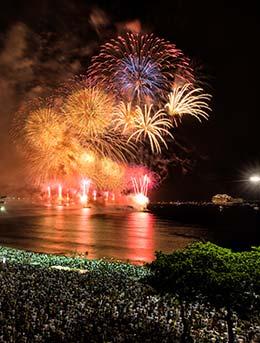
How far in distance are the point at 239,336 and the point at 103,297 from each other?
17.7 ft

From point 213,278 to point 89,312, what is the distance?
5141mm

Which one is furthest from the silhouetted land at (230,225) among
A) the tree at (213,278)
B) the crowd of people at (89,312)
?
the tree at (213,278)

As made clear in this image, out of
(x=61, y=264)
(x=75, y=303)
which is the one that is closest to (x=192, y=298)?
(x=75, y=303)

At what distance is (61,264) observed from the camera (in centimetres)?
2445

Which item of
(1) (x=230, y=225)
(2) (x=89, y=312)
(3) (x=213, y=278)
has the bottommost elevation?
(1) (x=230, y=225)

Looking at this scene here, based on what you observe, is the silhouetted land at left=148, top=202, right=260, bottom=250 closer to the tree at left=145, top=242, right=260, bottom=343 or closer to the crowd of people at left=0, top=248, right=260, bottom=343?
the crowd of people at left=0, top=248, right=260, bottom=343

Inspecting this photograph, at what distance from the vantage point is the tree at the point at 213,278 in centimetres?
1086

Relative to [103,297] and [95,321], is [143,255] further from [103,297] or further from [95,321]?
[95,321]

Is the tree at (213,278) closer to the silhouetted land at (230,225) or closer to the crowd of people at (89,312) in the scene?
the crowd of people at (89,312)

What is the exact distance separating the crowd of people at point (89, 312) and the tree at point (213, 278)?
1.20 metres

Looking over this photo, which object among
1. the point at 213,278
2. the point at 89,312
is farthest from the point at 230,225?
the point at 213,278

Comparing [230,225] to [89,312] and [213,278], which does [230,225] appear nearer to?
[89,312]

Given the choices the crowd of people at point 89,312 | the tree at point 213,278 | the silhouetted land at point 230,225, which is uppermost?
the tree at point 213,278

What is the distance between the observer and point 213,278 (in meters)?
11.0
